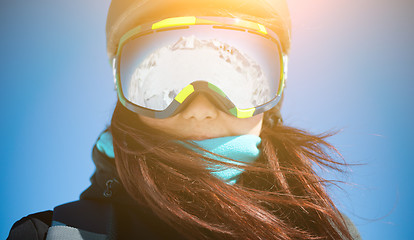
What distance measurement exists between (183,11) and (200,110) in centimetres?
40

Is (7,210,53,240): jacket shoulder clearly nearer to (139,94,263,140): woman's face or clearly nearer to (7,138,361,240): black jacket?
(7,138,361,240): black jacket

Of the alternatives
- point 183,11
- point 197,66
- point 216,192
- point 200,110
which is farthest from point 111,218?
point 183,11

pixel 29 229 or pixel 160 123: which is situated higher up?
pixel 160 123

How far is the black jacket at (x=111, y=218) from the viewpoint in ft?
2.44

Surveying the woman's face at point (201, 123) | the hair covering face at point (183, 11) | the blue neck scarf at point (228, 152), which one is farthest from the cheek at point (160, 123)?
the hair covering face at point (183, 11)

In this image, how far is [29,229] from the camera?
729 mm

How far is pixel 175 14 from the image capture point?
97 cm

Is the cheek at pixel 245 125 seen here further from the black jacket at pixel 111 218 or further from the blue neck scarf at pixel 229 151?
the black jacket at pixel 111 218

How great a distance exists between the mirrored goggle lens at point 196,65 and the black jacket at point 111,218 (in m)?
0.31

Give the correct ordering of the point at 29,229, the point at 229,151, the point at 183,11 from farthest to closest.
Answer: the point at 183,11 → the point at 229,151 → the point at 29,229

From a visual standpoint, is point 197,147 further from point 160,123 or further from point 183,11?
point 183,11

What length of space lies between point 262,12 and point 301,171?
2.20 ft

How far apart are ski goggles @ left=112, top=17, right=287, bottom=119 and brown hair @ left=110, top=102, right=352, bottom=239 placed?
120 mm

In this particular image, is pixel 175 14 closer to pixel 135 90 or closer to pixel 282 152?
pixel 135 90
